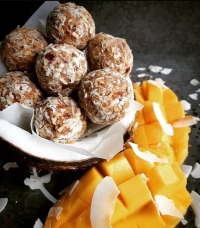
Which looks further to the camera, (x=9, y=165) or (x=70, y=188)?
(x=9, y=165)

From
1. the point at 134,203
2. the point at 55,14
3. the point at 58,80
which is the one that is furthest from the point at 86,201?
the point at 55,14

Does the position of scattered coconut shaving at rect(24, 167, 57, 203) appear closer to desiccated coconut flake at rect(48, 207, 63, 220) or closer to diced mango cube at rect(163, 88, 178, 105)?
desiccated coconut flake at rect(48, 207, 63, 220)

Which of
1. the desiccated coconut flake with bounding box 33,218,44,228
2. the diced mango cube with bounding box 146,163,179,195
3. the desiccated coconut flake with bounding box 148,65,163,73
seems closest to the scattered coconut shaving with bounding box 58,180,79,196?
the desiccated coconut flake with bounding box 33,218,44,228

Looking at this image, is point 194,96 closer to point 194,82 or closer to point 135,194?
point 194,82

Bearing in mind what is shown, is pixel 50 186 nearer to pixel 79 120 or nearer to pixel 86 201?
pixel 86 201

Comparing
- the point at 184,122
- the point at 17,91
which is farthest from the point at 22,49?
the point at 184,122

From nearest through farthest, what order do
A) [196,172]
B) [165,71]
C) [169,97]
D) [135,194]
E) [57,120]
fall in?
[57,120]
[135,194]
[196,172]
[169,97]
[165,71]

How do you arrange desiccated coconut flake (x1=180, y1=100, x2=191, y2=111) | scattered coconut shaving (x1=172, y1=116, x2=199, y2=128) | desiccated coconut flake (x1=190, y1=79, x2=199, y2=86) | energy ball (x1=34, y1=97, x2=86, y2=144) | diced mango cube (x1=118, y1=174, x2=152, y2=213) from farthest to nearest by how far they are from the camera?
1. desiccated coconut flake (x1=190, y1=79, x2=199, y2=86)
2. desiccated coconut flake (x1=180, y1=100, x2=191, y2=111)
3. scattered coconut shaving (x1=172, y1=116, x2=199, y2=128)
4. diced mango cube (x1=118, y1=174, x2=152, y2=213)
5. energy ball (x1=34, y1=97, x2=86, y2=144)
